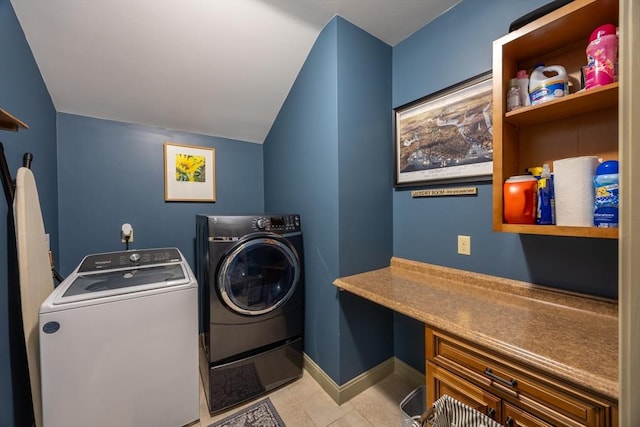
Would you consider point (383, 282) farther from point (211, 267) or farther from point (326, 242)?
point (211, 267)

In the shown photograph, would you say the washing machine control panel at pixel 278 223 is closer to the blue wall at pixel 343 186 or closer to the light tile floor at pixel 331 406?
the blue wall at pixel 343 186

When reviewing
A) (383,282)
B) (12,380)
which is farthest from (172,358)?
(383,282)

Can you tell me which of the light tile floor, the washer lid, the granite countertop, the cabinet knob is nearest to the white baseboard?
the light tile floor

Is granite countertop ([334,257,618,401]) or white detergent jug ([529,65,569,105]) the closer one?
granite countertop ([334,257,618,401])

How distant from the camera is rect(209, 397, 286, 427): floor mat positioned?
1.49 m


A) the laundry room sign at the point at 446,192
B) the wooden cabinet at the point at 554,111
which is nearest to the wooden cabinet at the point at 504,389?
the wooden cabinet at the point at 554,111

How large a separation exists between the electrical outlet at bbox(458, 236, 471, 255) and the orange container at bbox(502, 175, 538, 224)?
0.38m

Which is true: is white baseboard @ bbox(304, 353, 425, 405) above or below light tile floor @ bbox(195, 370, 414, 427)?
above

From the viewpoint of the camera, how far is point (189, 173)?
91.7 inches

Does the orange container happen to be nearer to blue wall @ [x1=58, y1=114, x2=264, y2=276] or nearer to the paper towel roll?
the paper towel roll

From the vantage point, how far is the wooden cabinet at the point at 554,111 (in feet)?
3.15

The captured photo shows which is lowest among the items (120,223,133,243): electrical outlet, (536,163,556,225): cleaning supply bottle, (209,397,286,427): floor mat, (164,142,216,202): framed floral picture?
(209,397,286,427): floor mat

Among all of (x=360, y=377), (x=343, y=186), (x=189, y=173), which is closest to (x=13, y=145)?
(x=189, y=173)

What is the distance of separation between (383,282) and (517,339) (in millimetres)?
719
